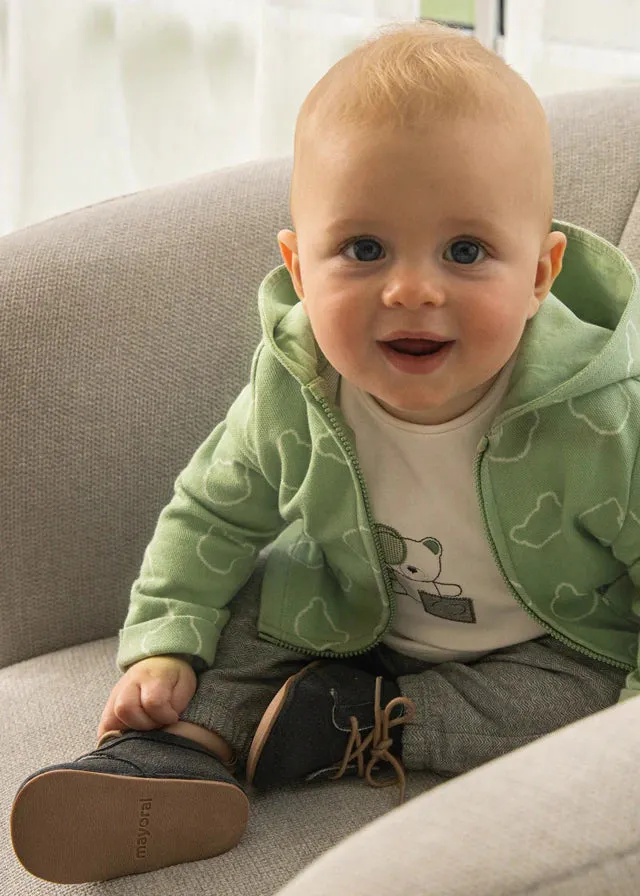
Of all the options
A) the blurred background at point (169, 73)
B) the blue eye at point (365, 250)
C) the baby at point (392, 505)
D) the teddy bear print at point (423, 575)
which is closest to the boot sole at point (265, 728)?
the baby at point (392, 505)

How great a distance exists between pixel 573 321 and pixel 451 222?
7.9 inches

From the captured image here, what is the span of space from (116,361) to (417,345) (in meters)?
0.39

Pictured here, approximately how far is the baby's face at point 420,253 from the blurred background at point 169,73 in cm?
81

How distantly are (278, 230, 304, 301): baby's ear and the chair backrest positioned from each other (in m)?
0.20

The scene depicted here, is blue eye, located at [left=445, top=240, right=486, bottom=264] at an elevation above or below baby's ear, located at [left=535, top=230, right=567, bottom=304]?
above

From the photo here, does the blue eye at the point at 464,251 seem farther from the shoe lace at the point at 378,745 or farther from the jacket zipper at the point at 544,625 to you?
the shoe lace at the point at 378,745

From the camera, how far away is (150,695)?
90cm

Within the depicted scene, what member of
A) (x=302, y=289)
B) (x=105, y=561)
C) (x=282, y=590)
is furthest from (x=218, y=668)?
(x=302, y=289)

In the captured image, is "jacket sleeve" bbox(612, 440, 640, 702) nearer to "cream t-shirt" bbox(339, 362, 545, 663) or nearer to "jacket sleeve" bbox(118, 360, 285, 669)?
"cream t-shirt" bbox(339, 362, 545, 663)

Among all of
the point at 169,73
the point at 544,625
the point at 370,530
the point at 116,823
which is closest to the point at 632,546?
the point at 544,625

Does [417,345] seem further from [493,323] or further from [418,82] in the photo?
[418,82]

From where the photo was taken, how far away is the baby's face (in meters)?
0.77

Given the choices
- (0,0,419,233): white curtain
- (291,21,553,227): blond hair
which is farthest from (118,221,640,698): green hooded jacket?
(0,0,419,233): white curtain

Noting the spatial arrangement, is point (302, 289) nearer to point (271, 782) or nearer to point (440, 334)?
point (440, 334)
